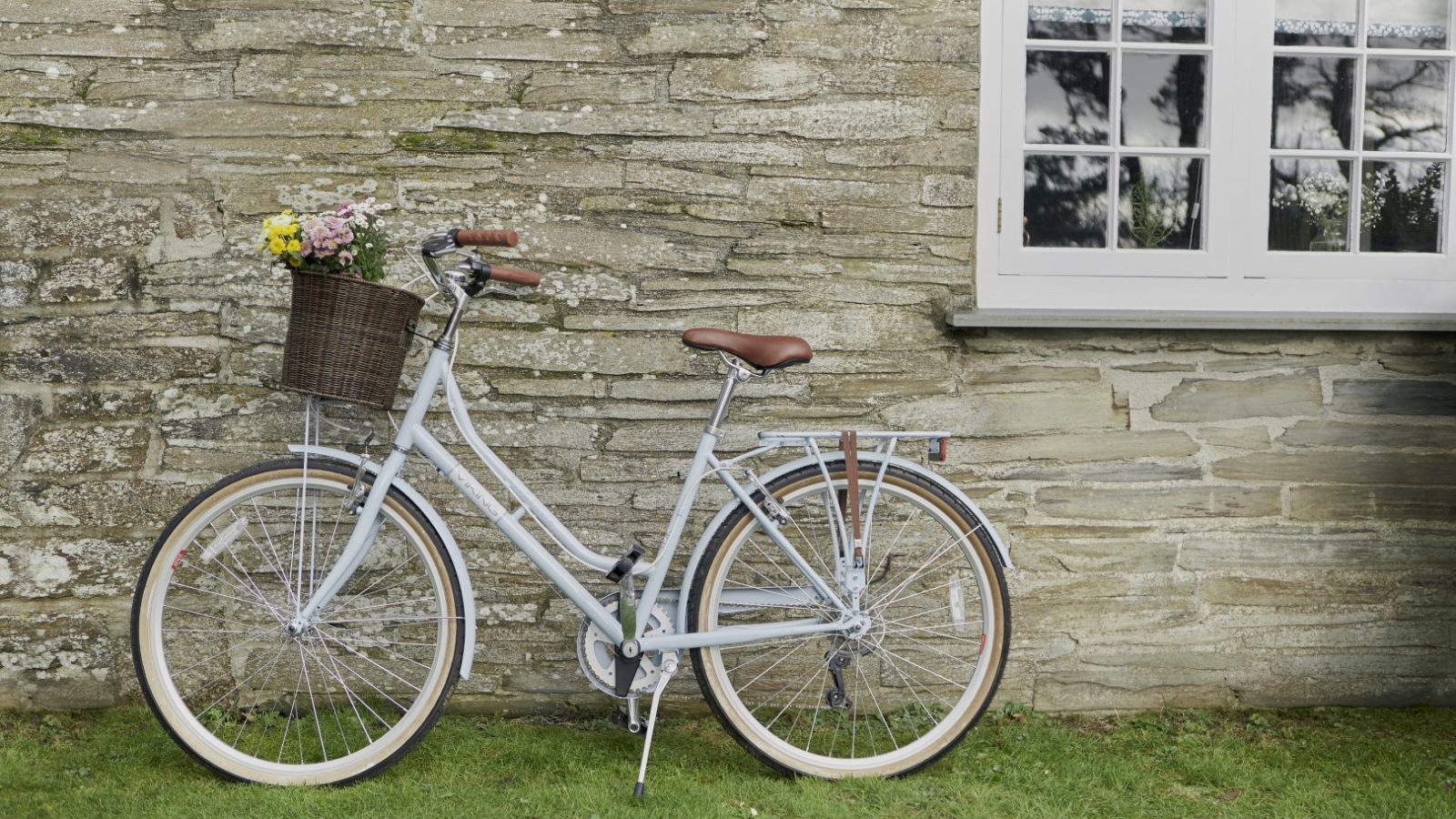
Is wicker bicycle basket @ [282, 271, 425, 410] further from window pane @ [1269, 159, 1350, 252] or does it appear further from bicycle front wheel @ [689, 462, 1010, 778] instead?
window pane @ [1269, 159, 1350, 252]

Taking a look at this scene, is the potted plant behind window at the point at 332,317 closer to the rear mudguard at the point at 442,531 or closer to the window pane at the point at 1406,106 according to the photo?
the rear mudguard at the point at 442,531

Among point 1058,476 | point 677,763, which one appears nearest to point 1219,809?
point 1058,476

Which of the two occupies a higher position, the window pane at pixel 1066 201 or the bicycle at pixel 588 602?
the window pane at pixel 1066 201

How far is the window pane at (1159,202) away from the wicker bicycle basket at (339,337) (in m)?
2.28

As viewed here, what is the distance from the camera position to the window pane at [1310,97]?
374cm

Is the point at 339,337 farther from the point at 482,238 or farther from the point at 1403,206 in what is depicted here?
the point at 1403,206

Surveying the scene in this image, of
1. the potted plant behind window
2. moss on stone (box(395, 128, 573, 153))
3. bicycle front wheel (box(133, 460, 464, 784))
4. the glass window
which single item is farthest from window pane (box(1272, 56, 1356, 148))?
bicycle front wheel (box(133, 460, 464, 784))

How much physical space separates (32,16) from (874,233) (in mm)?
2569

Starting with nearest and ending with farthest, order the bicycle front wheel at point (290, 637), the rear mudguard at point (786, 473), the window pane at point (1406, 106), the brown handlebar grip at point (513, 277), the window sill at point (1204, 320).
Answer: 1. the brown handlebar grip at point (513, 277)
2. the rear mudguard at point (786, 473)
3. the bicycle front wheel at point (290, 637)
4. the window sill at point (1204, 320)
5. the window pane at point (1406, 106)

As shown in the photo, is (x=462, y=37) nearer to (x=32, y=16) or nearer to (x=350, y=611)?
(x=32, y=16)

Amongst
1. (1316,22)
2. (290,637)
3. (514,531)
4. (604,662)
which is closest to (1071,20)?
(1316,22)

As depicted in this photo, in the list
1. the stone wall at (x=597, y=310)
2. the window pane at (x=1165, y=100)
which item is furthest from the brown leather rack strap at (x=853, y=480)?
the window pane at (x=1165, y=100)

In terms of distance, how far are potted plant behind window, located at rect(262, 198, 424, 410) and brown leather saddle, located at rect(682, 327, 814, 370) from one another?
769 mm

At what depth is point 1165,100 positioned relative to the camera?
371 centimetres
